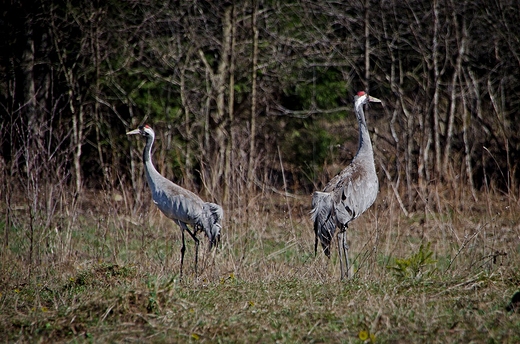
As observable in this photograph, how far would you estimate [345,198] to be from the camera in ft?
22.1

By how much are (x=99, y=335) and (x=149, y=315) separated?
0.35 metres

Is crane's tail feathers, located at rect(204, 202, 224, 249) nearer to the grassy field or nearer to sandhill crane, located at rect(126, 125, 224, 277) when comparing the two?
sandhill crane, located at rect(126, 125, 224, 277)

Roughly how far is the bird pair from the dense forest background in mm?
2252

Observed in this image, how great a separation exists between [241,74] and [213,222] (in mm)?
5399

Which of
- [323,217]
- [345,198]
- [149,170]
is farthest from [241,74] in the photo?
[323,217]

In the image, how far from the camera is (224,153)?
1152 cm

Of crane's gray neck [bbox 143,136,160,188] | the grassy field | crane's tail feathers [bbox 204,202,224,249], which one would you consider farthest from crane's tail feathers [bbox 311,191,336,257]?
crane's gray neck [bbox 143,136,160,188]

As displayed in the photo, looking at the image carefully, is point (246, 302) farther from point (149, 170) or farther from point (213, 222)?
point (149, 170)

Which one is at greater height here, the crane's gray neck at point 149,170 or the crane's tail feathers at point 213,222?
the crane's gray neck at point 149,170

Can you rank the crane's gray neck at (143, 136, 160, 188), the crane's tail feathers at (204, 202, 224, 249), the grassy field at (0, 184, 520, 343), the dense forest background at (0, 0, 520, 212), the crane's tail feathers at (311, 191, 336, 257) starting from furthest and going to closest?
the dense forest background at (0, 0, 520, 212), the crane's gray neck at (143, 136, 160, 188), the crane's tail feathers at (204, 202, 224, 249), the crane's tail feathers at (311, 191, 336, 257), the grassy field at (0, 184, 520, 343)

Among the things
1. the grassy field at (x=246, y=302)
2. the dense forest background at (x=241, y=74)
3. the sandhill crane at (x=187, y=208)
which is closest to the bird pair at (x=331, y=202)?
the sandhill crane at (x=187, y=208)

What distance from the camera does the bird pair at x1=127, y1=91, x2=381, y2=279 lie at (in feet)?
21.5

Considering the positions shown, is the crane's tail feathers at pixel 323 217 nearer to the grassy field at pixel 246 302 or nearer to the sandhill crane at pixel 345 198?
the sandhill crane at pixel 345 198

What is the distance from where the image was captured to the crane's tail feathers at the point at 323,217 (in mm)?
6496
